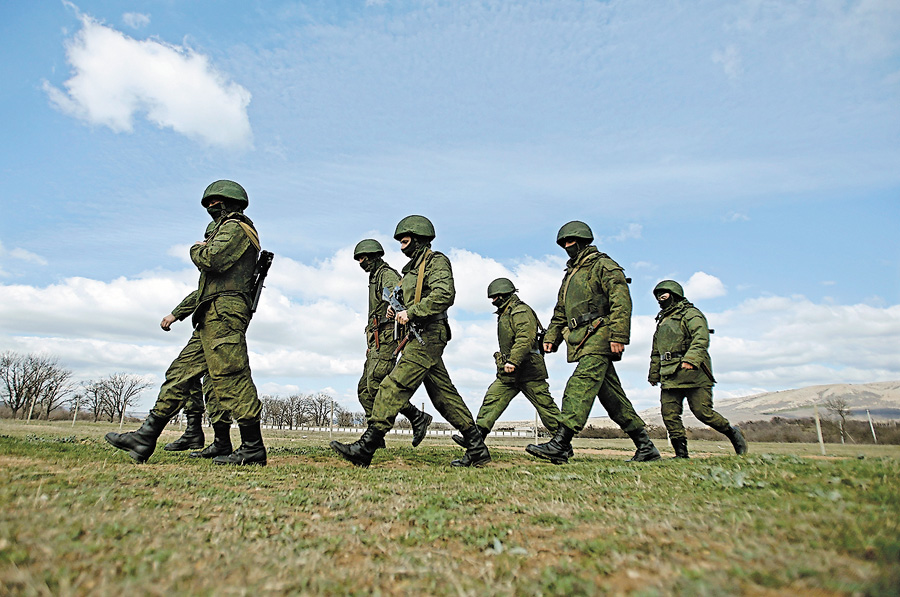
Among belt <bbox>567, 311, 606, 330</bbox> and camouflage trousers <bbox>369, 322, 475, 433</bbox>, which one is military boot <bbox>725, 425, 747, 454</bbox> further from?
camouflage trousers <bbox>369, 322, 475, 433</bbox>

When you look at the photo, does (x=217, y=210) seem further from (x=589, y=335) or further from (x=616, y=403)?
(x=616, y=403)

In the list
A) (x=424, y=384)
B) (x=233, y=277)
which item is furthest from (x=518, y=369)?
(x=233, y=277)

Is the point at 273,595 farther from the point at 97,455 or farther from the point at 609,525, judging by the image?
the point at 97,455

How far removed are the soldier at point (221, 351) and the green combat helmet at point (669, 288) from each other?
623cm

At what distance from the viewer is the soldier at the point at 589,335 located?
6.19m

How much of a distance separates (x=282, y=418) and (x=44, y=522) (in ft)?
207

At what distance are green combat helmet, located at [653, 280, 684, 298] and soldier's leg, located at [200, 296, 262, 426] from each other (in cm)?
636

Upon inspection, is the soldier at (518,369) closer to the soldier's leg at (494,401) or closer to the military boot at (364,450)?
the soldier's leg at (494,401)

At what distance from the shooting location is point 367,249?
8.19 meters

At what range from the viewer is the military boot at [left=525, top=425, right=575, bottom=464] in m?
6.13

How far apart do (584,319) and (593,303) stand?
10.3 inches

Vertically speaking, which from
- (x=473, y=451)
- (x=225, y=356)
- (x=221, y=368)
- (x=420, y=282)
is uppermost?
(x=420, y=282)

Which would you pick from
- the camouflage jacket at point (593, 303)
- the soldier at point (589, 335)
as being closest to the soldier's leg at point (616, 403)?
the soldier at point (589, 335)

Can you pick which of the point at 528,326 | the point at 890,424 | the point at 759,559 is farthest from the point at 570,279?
the point at 890,424
